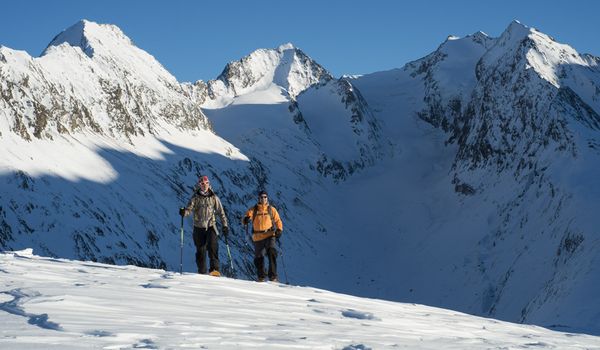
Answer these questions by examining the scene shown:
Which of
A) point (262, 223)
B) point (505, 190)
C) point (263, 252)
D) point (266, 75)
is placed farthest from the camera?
point (266, 75)

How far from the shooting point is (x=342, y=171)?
10794cm

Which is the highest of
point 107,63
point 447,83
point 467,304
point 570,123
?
point 447,83

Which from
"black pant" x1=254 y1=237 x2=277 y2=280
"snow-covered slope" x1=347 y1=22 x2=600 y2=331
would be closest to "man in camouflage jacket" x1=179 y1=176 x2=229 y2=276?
"black pant" x1=254 y1=237 x2=277 y2=280

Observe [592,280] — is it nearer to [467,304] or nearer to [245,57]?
[467,304]

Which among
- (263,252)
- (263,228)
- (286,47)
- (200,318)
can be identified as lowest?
(200,318)

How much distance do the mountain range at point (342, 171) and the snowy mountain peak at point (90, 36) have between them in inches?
16.0

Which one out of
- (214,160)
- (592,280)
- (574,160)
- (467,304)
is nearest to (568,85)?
(574,160)

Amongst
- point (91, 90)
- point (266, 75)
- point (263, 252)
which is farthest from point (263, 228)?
point (266, 75)

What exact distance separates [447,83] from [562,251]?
76685 millimetres

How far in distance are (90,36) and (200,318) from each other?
76.4 m

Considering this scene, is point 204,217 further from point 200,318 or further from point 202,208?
point 200,318

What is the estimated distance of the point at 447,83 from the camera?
12838 cm

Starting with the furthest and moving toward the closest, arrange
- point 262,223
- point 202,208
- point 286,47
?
point 286,47 → point 262,223 → point 202,208

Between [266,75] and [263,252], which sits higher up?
[266,75]
